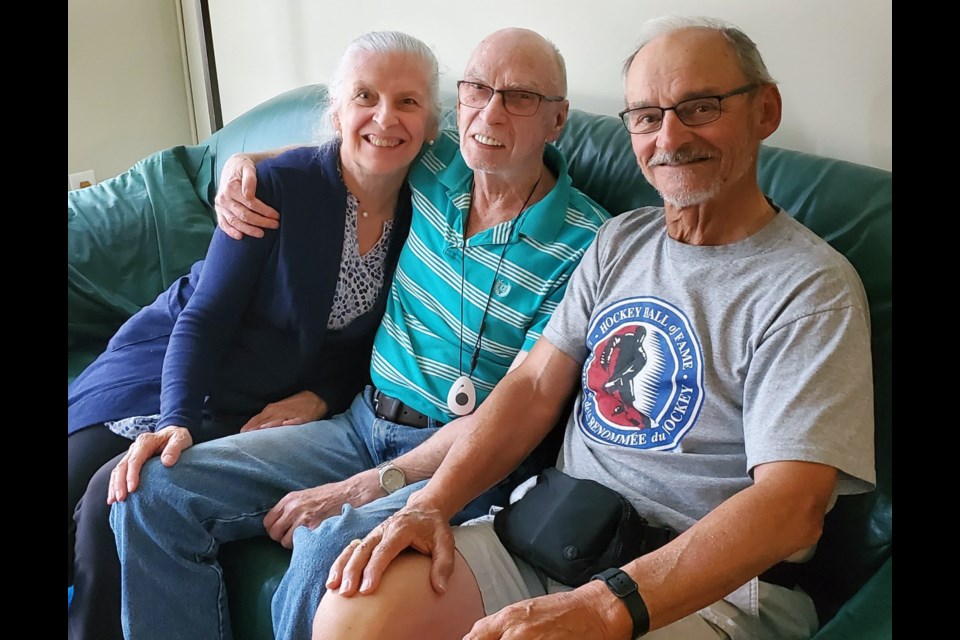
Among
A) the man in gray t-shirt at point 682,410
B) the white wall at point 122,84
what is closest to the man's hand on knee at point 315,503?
the man in gray t-shirt at point 682,410

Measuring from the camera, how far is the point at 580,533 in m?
1.23

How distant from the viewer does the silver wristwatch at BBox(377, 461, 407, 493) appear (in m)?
1.57

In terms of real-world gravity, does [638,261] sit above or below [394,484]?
above

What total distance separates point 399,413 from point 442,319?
211mm

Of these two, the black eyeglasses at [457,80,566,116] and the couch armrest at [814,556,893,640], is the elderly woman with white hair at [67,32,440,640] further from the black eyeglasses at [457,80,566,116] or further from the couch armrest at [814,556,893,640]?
the couch armrest at [814,556,893,640]

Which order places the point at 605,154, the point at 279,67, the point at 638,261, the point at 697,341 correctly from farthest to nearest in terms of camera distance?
the point at 279,67, the point at 605,154, the point at 638,261, the point at 697,341

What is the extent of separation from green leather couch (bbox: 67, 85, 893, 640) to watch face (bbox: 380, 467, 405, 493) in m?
0.22

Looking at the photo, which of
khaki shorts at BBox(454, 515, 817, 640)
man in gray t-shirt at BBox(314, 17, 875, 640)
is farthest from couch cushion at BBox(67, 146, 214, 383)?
khaki shorts at BBox(454, 515, 817, 640)

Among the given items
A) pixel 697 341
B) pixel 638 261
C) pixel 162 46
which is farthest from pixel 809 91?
pixel 162 46

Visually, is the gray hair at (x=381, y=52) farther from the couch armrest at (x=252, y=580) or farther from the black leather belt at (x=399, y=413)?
the couch armrest at (x=252, y=580)

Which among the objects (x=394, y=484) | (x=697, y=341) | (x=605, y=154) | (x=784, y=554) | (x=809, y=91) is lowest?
(x=394, y=484)
